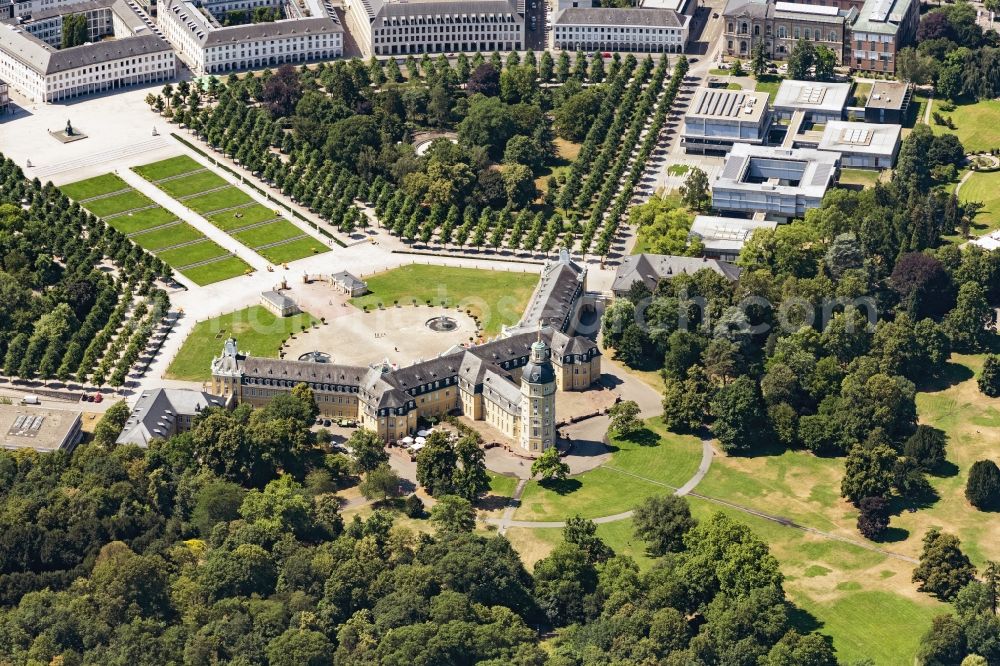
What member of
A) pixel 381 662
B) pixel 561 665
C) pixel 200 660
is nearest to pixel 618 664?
pixel 561 665

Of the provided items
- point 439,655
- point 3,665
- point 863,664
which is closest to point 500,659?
point 439,655

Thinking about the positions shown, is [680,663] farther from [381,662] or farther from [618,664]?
[381,662]

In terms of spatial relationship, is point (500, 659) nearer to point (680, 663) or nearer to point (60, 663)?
point (680, 663)

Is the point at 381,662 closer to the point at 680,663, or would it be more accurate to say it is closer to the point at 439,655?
the point at 439,655

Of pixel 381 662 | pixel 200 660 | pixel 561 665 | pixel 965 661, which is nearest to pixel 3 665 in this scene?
pixel 200 660

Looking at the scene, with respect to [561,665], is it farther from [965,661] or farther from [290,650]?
[965,661]
